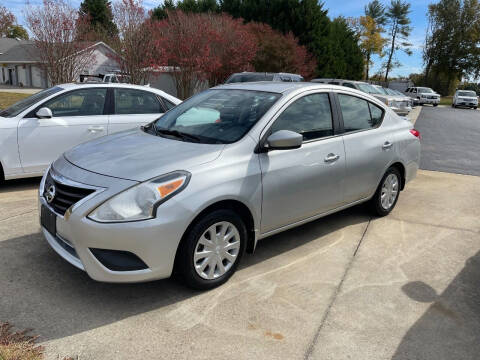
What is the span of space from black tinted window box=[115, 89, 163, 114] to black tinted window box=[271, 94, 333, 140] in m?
3.30

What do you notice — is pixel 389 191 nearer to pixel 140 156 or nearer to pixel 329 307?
pixel 329 307

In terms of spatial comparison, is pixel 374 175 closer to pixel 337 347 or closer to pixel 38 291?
pixel 337 347

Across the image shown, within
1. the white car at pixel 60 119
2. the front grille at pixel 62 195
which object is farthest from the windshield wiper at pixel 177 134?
the white car at pixel 60 119

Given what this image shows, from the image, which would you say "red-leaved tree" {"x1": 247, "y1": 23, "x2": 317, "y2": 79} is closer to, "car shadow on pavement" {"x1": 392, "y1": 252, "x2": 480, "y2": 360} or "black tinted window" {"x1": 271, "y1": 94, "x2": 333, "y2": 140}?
"black tinted window" {"x1": 271, "y1": 94, "x2": 333, "y2": 140}

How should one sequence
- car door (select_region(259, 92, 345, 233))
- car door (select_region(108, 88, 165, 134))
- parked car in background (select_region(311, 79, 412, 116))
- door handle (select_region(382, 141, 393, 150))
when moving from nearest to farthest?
car door (select_region(259, 92, 345, 233)), door handle (select_region(382, 141, 393, 150)), car door (select_region(108, 88, 165, 134)), parked car in background (select_region(311, 79, 412, 116))

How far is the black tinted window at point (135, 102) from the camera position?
6.56 m

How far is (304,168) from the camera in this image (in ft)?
13.1

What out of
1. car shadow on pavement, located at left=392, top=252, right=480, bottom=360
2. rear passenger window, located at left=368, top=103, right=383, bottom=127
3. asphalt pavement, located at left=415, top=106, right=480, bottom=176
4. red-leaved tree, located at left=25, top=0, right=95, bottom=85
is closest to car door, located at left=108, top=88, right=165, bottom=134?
rear passenger window, located at left=368, top=103, right=383, bottom=127

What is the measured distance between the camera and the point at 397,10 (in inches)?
2562

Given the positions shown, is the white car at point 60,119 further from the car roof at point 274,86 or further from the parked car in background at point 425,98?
the parked car in background at point 425,98

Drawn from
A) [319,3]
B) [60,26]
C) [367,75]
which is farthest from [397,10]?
[60,26]

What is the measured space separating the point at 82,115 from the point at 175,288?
3762mm

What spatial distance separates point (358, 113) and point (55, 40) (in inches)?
509

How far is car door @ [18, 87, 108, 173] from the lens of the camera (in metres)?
5.80
